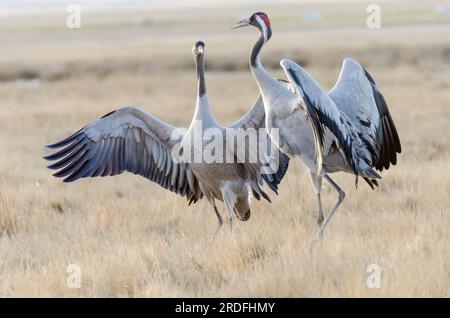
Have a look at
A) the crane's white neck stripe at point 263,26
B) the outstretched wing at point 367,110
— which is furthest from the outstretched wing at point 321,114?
the crane's white neck stripe at point 263,26

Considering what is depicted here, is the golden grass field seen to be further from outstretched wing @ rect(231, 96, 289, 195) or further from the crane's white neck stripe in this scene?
the crane's white neck stripe

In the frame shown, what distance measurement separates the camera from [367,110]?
6977 mm

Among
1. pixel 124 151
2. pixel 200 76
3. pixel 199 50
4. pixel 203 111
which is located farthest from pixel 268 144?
pixel 124 151

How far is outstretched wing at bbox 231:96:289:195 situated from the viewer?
682 cm

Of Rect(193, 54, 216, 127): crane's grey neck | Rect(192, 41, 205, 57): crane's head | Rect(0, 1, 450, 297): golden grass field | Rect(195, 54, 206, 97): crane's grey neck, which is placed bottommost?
Rect(0, 1, 450, 297): golden grass field

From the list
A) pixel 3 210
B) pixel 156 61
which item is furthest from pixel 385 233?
pixel 156 61

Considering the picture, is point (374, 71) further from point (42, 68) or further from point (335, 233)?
point (335, 233)

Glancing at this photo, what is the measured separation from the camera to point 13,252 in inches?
249

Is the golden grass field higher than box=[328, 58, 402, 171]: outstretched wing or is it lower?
lower

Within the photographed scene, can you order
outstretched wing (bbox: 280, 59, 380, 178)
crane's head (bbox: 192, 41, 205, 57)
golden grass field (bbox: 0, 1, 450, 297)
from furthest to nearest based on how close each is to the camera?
crane's head (bbox: 192, 41, 205, 57) < outstretched wing (bbox: 280, 59, 380, 178) < golden grass field (bbox: 0, 1, 450, 297)

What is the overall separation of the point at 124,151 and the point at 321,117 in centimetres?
192

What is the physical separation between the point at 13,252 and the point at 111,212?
4.44 feet

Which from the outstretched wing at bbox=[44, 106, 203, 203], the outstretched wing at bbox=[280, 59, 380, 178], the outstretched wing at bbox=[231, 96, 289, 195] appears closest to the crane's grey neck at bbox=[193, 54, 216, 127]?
the outstretched wing at bbox=[231, 96, 289, 195]

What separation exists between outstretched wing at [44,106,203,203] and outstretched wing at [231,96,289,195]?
0.63m
